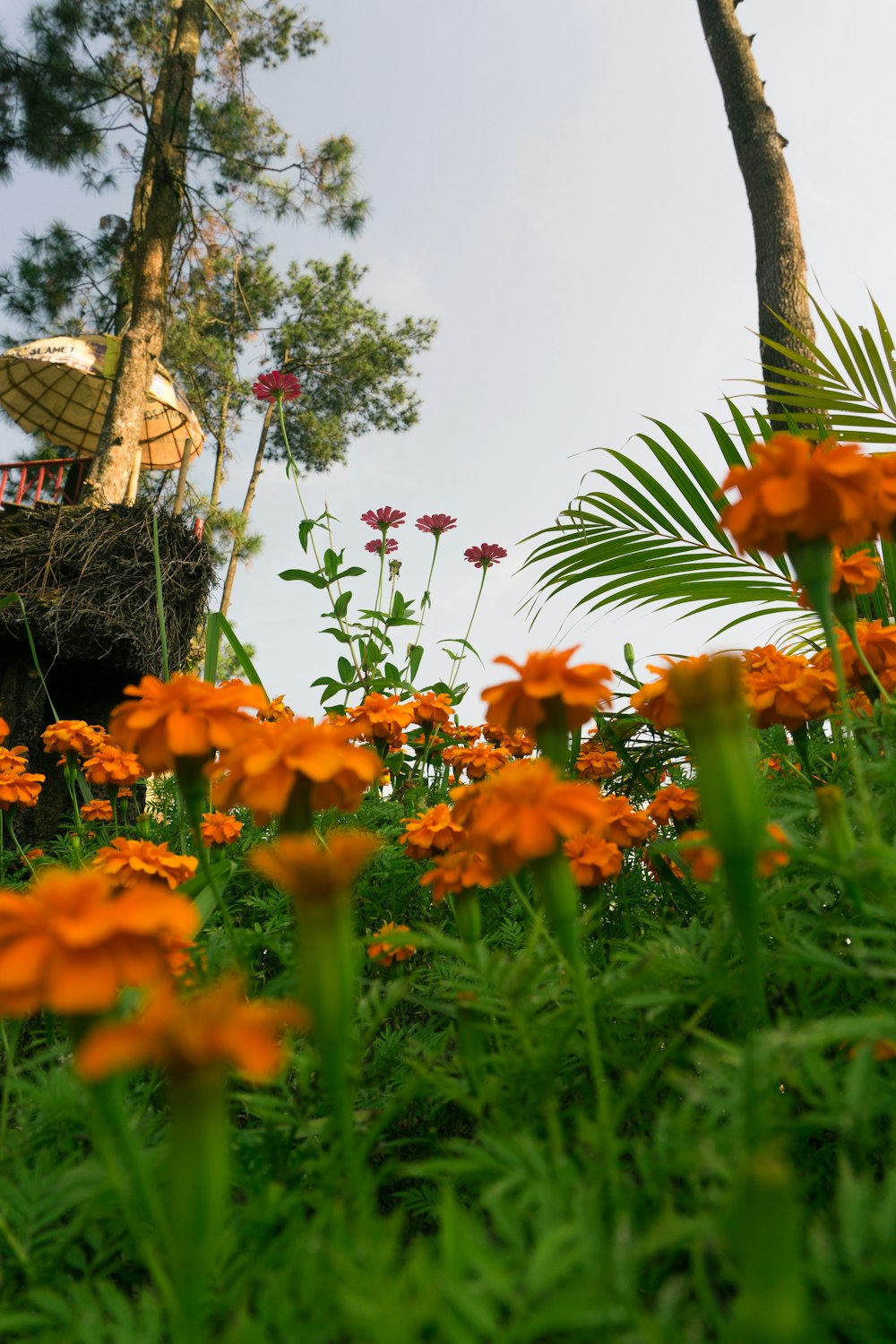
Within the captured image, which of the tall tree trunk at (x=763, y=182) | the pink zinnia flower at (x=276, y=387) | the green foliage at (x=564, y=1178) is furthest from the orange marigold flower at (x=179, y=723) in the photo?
the tall tree trunk at (x=763, y=182)

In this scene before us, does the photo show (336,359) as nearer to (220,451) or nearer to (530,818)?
(220,451)

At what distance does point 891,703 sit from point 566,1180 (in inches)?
19.6

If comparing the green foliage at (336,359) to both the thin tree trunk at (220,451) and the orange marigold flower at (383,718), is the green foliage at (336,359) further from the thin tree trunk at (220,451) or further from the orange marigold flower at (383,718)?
the orange marigold flower at (383,718)

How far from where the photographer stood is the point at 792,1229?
22 centimetres

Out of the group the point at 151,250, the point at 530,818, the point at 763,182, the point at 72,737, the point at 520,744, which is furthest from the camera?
the point at 151,250

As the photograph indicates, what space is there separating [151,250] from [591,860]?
4894 mm

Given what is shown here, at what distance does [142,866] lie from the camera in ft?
2.79

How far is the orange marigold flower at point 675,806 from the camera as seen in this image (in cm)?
98

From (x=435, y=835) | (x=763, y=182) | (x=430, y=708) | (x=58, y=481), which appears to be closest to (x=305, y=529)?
(x=430, y=708)

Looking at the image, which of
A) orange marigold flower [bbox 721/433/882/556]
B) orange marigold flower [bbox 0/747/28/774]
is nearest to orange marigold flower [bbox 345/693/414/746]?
orange marigold flower [bbox 0/747/28/774]

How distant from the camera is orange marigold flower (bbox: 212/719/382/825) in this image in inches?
18.1

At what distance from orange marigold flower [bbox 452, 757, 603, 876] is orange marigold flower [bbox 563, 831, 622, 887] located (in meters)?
0.33

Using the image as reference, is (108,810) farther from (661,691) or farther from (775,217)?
(775,217)

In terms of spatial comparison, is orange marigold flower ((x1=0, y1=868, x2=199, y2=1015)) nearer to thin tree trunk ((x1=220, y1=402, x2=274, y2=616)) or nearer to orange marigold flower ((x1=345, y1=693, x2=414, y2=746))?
orange marigold flower ((x1=345, y1=693, x2=414, y2=746))
